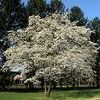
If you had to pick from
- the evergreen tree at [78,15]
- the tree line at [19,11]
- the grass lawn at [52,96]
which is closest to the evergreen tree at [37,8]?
the tree line at [19,11]

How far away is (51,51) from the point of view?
50.5 metres

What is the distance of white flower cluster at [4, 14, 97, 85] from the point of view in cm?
4956

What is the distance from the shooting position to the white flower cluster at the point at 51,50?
4956 cm

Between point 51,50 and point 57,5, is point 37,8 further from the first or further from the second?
point 51,50

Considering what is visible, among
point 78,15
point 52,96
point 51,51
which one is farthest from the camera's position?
point 78,15

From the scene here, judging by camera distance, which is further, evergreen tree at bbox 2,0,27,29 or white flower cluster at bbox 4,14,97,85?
evergreen tree at bbox 2,0,27,29

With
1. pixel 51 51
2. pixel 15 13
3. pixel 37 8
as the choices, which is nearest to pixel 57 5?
pixel 37 8

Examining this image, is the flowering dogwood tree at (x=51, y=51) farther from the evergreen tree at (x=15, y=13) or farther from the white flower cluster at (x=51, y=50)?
the evergreen tree at (x=15, y=13)

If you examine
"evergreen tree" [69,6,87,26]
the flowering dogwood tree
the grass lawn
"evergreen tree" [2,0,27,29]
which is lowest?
the grass lawn

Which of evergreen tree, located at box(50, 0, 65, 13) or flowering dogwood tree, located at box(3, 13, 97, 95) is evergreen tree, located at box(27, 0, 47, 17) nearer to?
evergreen tree, located at box(50, 0, 65, 13)

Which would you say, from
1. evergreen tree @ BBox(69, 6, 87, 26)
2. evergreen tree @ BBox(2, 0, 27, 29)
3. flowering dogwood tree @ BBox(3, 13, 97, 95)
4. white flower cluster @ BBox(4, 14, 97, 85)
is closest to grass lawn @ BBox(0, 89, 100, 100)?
flowering dogwood tree @ BBox(3, 13, 97, 95)

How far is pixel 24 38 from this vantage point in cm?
5428

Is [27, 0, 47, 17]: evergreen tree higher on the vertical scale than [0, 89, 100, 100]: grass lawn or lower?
higher

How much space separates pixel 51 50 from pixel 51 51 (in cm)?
37
